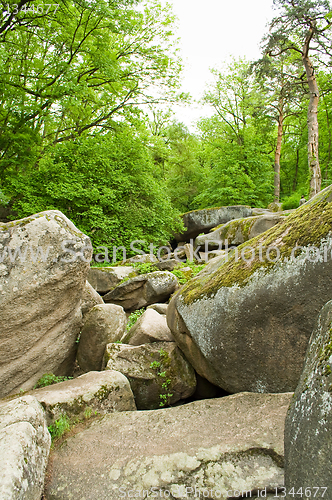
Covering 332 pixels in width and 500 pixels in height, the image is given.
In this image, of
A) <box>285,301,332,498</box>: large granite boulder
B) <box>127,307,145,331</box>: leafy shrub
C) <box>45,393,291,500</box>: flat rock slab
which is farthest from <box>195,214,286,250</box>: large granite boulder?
<box>285,301,332,498</box>: large granite boulder

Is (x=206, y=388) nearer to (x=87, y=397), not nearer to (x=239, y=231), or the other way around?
(x=87, y=397)

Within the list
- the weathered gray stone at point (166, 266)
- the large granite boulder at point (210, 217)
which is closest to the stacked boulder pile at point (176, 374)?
the weathered gray stone at point (166, 266)

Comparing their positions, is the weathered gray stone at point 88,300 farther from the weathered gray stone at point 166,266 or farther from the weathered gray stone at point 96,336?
the weathered gray stone at point 166,266

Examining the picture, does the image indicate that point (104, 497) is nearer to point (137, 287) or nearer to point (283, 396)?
point (283, 396)

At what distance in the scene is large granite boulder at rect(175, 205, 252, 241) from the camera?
1714cm

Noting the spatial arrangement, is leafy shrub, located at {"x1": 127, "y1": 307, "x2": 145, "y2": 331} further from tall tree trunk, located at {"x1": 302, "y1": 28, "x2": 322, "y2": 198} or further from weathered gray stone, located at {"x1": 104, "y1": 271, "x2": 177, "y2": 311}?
tall tree trunk, located at {"x1": 302, "y1": 28, "x2": 322, "y2": 198}

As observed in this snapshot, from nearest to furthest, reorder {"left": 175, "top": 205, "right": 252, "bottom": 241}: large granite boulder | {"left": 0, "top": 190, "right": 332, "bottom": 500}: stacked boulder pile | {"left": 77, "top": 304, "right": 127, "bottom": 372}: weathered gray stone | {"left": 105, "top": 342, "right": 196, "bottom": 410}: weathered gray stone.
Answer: {"left": 0, "top": 190, "right": 332, "bottom": 500}: stacked boulder pile → {"left": 105, "top": 342, "right": 196, "bottom": 410}: weathered gray stone → {"left": 77, "top": 304, "right": 127, "bottom": 372}: weathered gray stone → {"left": 175, "top": 205, "right": 252, "bottom": 241}: large granite boulder

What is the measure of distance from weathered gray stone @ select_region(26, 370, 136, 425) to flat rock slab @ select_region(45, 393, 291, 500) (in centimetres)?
20

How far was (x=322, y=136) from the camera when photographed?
24562mm

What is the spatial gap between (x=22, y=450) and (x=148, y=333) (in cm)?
237

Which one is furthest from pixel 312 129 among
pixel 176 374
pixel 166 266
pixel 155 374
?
pixel 155 374

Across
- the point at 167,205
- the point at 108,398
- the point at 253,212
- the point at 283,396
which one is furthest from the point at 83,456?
the point at 253,212

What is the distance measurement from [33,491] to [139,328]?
250 cm

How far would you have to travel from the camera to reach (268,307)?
2.70 meters
